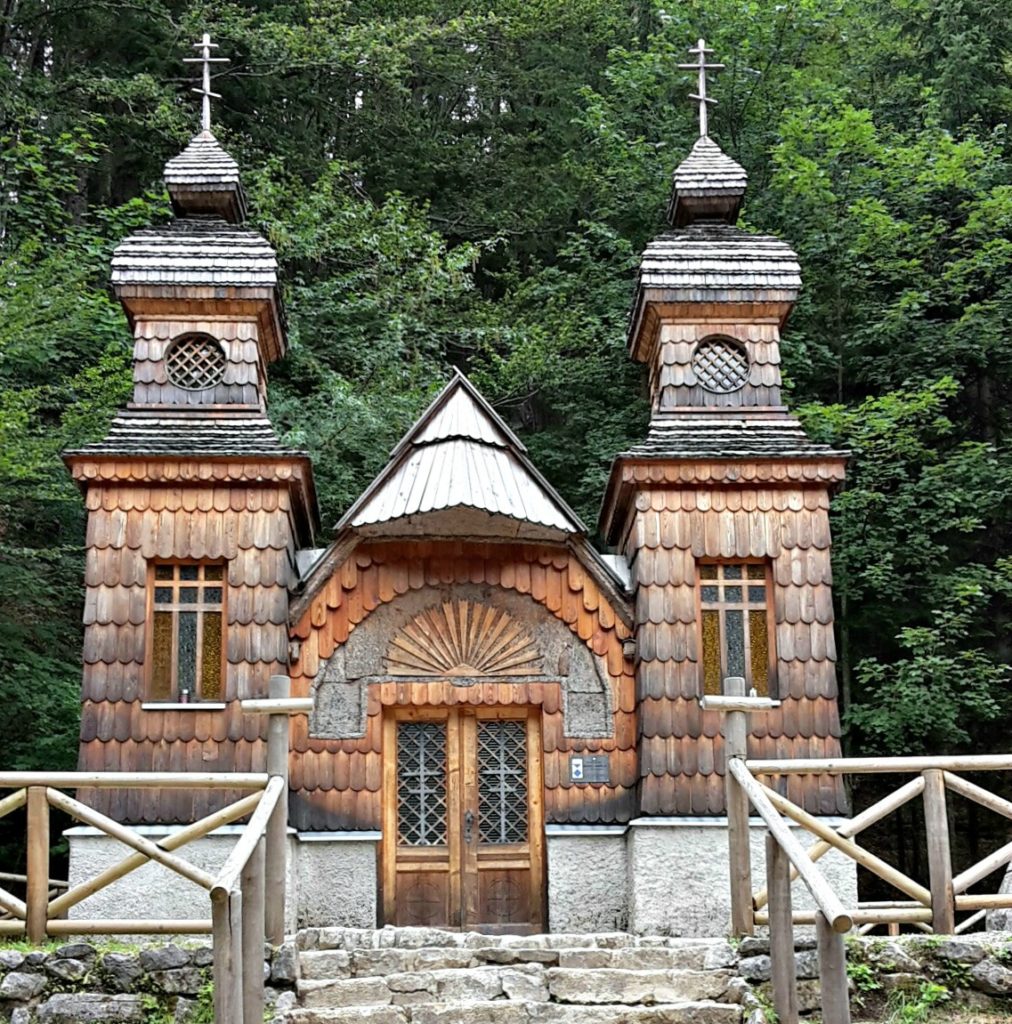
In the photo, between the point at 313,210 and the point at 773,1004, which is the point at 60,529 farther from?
the point at 773,1004

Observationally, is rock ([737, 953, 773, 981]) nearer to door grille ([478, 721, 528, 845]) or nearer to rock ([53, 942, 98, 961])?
rock ([53, 942, 98, 961])

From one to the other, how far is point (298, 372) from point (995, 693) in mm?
9539

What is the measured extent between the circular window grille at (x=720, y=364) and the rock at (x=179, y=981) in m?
6.89

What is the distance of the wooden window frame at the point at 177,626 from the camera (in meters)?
11.0

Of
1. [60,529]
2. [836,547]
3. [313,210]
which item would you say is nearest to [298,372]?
[313,210]

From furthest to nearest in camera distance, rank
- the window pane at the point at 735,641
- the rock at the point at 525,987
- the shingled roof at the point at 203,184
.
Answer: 1. the shingled roof at the point at 203,184
2. the window pane at the point at 735,641
3. the rock at the point at 525,987

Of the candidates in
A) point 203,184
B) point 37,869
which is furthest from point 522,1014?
point 203,184

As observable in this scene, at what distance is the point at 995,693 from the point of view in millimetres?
16578

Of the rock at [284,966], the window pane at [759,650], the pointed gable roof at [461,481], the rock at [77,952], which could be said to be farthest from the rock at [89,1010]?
the window pane at [759,650]

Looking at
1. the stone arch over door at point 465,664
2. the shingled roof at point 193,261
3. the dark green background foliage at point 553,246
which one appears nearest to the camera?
the stone arch over door at point 465,664

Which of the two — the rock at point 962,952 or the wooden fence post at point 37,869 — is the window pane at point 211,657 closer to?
the wooden fence post at point 37,869

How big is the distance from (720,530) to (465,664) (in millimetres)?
2347

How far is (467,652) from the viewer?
11305 mm

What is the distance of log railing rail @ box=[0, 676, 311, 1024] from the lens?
22.4ft
